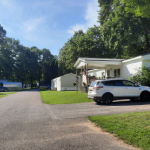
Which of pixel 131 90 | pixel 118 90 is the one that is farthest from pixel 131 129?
pixel 131 90

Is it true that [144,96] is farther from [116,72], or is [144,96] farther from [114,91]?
[116,72]

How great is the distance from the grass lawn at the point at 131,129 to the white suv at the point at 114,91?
439 centimetres

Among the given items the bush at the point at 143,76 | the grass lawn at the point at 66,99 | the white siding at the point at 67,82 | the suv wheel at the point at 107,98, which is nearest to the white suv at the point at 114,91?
the suv wheel at the point at 107,98

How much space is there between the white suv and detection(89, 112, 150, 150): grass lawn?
14.4 feet

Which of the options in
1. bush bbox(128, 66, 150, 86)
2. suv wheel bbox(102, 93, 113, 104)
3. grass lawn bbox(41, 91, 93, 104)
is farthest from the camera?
bush bbox(128, 66, 150, 86)

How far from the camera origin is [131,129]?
531 cm

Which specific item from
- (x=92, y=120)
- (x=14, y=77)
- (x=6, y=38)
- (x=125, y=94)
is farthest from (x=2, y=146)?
(x=14, y=77)

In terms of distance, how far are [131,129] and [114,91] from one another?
6.29 m

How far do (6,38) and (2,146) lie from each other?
175 ft

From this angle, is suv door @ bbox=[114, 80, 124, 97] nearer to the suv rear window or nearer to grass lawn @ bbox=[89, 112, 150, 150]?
the suv rear window

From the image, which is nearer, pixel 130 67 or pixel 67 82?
pixel 130 67

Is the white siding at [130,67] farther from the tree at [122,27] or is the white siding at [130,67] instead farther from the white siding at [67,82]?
the white siding at [67,82]

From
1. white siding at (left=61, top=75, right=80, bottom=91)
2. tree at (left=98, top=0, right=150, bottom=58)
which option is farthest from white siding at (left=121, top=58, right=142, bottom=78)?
white siding at (left=61, top=75, right=80, bottom=91)

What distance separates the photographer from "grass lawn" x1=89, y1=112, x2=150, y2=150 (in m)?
4.38
